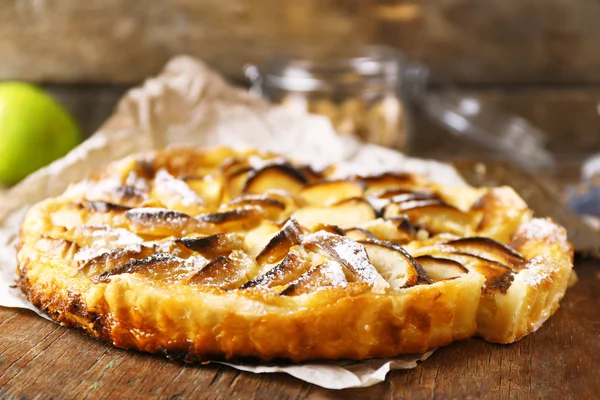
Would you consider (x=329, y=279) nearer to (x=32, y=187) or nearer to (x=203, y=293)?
(x=203, y=293)

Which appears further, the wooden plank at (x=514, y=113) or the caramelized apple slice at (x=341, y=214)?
the wooden plank at (x=514, y=113)

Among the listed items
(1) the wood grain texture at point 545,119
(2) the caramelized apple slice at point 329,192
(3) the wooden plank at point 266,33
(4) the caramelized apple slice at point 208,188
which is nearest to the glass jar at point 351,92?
(3) the wooden plank at point 266,33

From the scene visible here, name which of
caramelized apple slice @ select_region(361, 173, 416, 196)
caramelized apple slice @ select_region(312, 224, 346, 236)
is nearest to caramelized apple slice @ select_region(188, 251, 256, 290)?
caramelized apple slice @ select_region(312, 224, 346, 236)

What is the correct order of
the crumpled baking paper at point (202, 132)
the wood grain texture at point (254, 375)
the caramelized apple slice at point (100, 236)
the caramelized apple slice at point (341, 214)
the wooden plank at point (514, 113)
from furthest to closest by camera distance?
the wooden plank at point (514, 113), the crumpled baking paper at point (202, 132), the caramelized apple slice at point (341, 214), the caramelized apple slice at point (100, 236), the wood grain texture at point (254, 375)

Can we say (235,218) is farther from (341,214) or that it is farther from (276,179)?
(276,179)

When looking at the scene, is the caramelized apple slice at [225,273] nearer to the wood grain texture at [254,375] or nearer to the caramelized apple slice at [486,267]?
the wood grain texture at [254,375]

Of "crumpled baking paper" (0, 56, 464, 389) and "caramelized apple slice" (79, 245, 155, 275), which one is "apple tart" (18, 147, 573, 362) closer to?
"caramelized apple slice" (79, 245, 155, 275)

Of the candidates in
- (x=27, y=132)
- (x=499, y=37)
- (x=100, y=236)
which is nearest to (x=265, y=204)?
(x=100, y=236)
